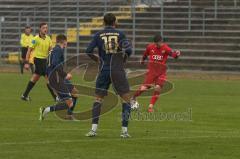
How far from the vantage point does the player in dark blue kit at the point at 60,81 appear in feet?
55.5

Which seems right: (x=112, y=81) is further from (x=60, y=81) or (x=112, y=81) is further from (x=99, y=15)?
(x=99, y=15)

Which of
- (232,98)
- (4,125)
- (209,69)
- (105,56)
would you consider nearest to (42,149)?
(105,56)

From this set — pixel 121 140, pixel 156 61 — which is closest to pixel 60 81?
pixel 156 61

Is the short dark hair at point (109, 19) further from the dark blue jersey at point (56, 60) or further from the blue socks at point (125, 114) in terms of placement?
the dark blue jersey at point (56, 60)

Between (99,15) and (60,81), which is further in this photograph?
(99,15)

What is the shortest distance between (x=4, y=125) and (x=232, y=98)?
10.8m

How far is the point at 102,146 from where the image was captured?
503 inches

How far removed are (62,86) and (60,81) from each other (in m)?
0.25

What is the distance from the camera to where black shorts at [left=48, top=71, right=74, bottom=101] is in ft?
57.5

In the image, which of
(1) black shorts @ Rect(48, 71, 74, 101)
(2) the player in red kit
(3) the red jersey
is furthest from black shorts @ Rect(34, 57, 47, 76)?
(1) black shorts @ Rect(48, 71, 74, 101)

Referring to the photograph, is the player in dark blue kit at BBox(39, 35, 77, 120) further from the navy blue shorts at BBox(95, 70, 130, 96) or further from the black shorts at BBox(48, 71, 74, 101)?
the navy blue shorts at BBox(95, 70, 130, 96)

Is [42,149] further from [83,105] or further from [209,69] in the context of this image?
[209,69]

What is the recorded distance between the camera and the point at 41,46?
2209 centimetres

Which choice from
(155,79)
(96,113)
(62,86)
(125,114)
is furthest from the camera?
(155,79)
